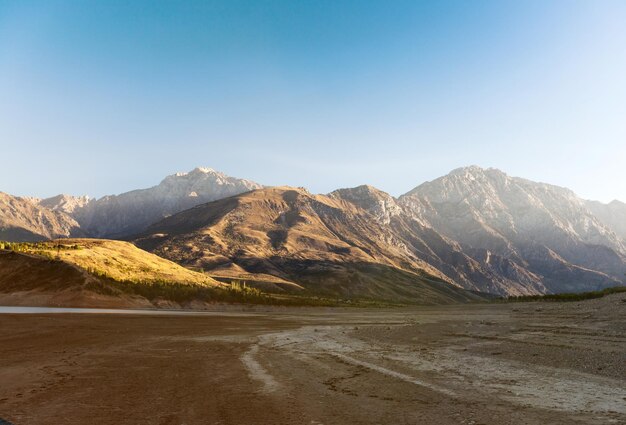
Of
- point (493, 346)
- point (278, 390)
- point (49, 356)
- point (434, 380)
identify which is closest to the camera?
point (278, 390)

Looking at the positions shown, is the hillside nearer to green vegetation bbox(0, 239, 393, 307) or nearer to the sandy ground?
green vegetation bbox(0, 239, 393, 307)

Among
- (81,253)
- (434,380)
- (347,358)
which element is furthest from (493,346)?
(81,253)

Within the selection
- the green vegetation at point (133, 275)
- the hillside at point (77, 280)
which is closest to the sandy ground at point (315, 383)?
the hillside at point (77, 280)

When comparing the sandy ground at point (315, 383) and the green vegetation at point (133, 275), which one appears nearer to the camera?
the sandy ground at point (315, 383)

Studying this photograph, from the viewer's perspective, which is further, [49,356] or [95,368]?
[49,356]

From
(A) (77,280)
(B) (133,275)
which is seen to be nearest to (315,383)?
(A) (77,280)

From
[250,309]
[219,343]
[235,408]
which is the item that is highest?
[235,408]

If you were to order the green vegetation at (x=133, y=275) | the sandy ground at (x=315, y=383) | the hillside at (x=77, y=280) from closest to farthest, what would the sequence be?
the sandy ground at (x=315, y=383)
the hillside at (x=77, y=280)
the green vegetation at (x=133, y=275)

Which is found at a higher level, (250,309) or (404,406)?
(404,406)

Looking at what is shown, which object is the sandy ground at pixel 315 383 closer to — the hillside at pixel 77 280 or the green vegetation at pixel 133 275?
the hillside at pixel 77 280

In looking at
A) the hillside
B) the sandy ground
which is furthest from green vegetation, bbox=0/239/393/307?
the sandy ground

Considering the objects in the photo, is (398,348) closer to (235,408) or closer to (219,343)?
(219,343)

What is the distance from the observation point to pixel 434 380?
1884cm

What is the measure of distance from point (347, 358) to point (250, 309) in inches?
4400
